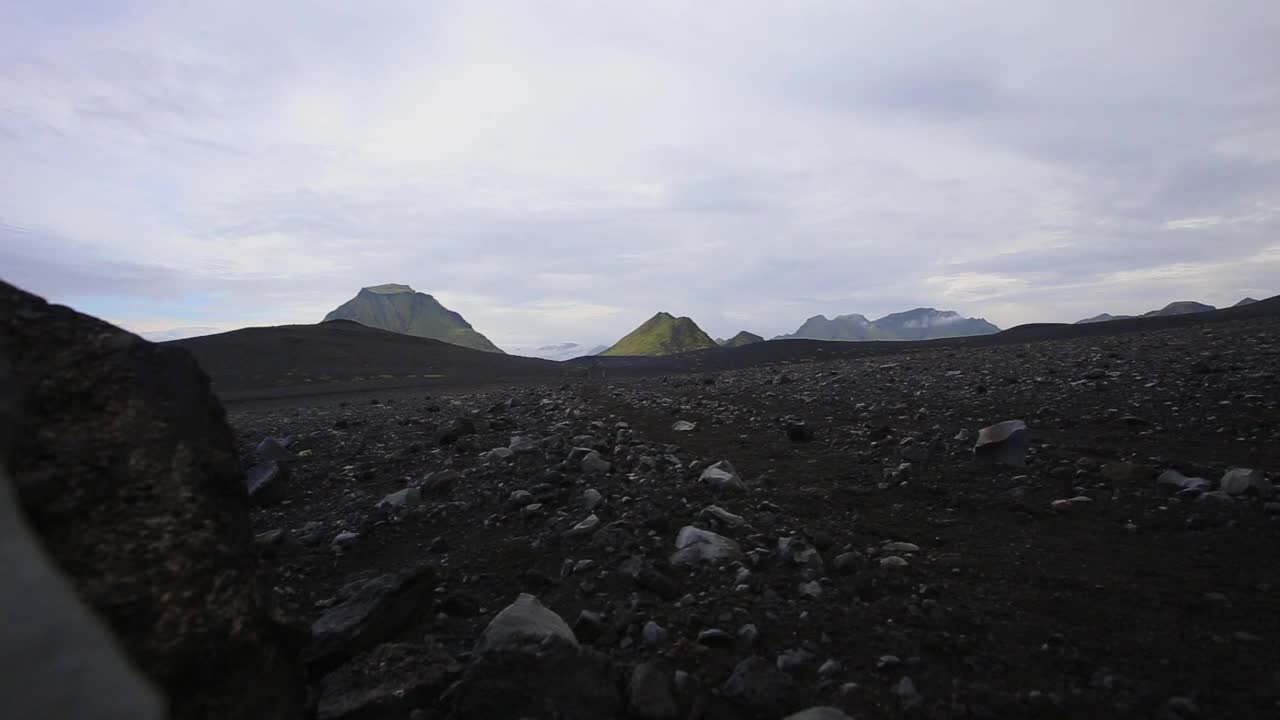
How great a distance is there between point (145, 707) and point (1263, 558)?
14.4ft

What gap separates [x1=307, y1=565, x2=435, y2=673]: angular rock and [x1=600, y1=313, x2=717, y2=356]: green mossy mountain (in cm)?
6991

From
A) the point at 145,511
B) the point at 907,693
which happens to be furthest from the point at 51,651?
the point at 907,693

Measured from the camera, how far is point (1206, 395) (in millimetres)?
6285

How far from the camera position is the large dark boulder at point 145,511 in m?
1.58

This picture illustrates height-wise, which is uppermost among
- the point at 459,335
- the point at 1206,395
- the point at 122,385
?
the point at 459,335

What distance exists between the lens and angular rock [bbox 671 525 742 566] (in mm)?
3131

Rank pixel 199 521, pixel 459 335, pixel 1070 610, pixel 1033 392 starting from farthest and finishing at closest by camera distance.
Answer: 1. pixel 459 335
2. pixel 1033 392
3. pixel 1070 610
4. pixel 199 521

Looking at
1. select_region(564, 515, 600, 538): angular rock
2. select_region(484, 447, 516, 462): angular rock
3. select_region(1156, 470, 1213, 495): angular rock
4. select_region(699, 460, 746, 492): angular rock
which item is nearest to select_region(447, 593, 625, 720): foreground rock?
select_region(564, 515, 600, 538): angular rock

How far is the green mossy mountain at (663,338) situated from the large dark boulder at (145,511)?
70.7 m

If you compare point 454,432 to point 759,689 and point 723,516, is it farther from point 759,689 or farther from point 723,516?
point 759,689

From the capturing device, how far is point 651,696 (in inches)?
81.8

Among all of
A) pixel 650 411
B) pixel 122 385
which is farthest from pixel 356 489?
pixel 650 411

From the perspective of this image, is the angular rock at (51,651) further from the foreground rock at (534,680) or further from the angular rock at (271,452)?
the angular rock at (271,452)

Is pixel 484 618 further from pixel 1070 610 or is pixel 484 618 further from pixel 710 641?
pixel 1070 610
